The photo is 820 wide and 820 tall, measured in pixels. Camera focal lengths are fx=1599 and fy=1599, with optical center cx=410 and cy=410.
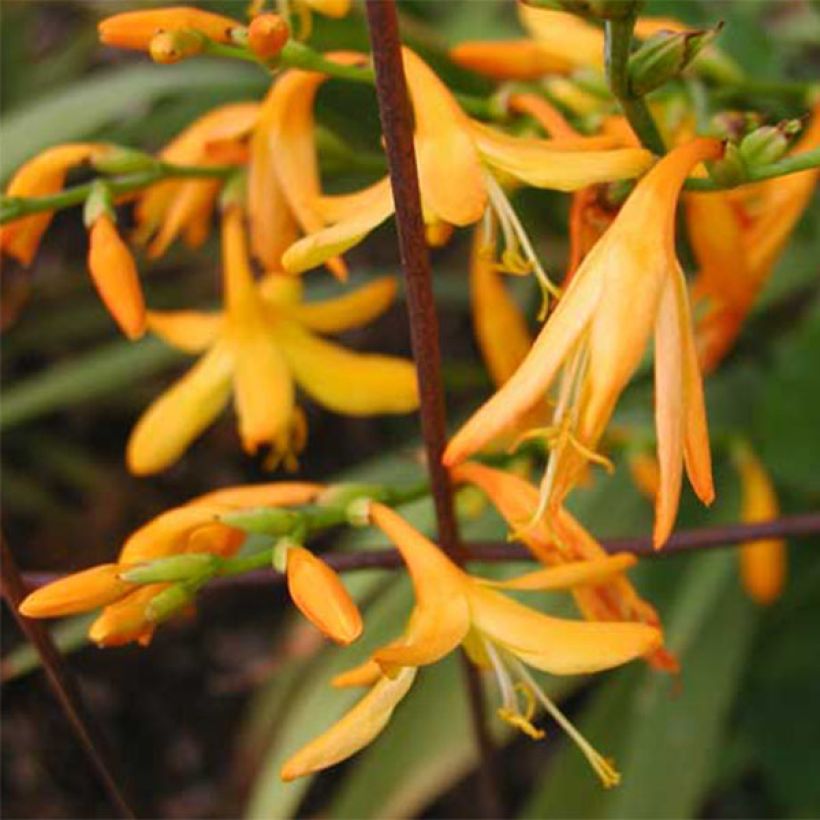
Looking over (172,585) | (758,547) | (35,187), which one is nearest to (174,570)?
(172,585)

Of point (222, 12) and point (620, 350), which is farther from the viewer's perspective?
point (222, 12)

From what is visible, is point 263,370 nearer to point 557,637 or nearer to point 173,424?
point 173,424

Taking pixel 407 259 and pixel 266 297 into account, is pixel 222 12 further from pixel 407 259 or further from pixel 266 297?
pixel 407 259

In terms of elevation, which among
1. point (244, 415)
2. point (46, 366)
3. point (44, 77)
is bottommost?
point (46, 366)

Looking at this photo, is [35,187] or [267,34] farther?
[35,187]

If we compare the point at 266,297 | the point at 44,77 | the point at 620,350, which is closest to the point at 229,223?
the point at 266,297

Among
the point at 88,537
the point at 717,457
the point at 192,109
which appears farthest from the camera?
the point at 88,537

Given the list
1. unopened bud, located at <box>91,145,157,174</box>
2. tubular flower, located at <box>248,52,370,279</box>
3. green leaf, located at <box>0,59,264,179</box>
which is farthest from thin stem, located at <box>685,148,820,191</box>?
green leaf, located at <box>0,59,264,179</box>
